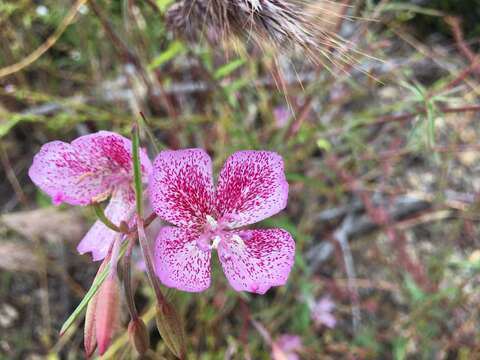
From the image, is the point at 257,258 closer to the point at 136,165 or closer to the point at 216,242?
the point at 216,242

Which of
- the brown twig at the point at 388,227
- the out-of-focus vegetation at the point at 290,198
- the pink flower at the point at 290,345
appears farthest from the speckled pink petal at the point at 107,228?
the brown twig at the point at 388,227

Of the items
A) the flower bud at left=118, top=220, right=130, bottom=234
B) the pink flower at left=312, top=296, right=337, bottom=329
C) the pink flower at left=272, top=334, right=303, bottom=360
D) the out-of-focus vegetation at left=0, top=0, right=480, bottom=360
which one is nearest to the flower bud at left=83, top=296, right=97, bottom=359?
the flower bud at left=118, top=220, right=130, bottom=234

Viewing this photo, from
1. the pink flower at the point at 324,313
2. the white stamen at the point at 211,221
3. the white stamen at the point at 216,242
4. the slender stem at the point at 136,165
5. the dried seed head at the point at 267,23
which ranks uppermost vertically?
the dried seed head at the point at 267,23

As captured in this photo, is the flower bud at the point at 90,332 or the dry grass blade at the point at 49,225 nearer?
the flower bud at the point at 90,332

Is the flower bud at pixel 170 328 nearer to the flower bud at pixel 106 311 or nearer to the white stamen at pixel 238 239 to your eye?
the flower bud at pixel 106 311

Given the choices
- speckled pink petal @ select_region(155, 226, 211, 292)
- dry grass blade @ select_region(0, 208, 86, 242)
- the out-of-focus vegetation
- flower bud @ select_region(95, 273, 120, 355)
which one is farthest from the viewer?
the out-of-focus vegetation

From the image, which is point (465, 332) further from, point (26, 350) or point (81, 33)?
point (81, 33)

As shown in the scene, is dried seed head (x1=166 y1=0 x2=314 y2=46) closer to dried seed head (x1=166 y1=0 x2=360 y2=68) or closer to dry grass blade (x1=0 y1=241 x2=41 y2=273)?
dried seed head (x1=166 y1=0 x2=360 y2=68)
